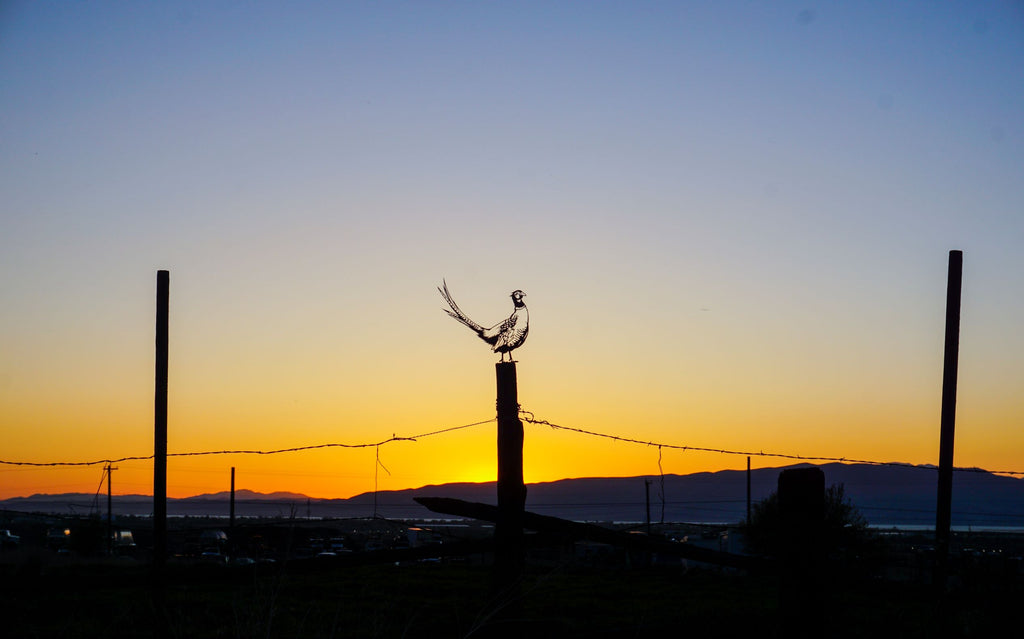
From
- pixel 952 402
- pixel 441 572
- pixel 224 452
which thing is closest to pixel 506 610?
pixel 952 402

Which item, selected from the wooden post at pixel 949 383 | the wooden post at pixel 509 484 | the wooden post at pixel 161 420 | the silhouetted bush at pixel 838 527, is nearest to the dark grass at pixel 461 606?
the wooden post at pixel 509 484

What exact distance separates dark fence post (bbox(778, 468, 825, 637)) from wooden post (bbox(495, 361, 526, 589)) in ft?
5.19

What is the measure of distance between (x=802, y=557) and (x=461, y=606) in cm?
1163

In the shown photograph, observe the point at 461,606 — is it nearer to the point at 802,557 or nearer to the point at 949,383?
the point at 949,383

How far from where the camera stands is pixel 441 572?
24875mm

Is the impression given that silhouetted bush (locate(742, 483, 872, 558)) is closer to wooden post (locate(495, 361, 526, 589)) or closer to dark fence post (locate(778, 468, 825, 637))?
wooden post (locate(495, 361, 526, 589))

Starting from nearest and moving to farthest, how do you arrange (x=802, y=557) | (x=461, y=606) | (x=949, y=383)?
(x=802, y=557), (x=949, y=383), (x=461, y=606)

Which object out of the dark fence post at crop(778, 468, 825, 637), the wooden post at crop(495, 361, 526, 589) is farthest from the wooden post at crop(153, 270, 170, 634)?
the dark fence post at crop(778, 468, 825, 637)

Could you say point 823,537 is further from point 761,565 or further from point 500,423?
point 500,423

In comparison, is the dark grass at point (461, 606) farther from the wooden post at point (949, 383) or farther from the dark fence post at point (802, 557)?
the wooden post at point (949, 383)

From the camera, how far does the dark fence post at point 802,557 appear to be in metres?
4.10

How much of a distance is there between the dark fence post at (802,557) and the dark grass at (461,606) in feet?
0.13

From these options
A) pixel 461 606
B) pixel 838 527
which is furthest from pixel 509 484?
pixel 838 527

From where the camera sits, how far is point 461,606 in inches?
590
